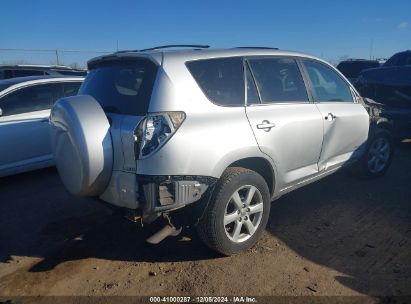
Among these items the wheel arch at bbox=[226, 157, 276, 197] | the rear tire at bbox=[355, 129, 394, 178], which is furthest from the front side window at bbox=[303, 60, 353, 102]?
the wheel arch at bbox=[226, 157, 276, 197]

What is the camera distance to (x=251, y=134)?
3314 mm

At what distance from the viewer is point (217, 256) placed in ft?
11.4

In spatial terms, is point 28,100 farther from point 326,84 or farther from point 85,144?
point 326,84

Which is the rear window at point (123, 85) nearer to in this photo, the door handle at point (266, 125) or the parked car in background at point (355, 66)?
the door handle at point (266, 125)

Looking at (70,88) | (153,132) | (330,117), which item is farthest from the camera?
(70,88)

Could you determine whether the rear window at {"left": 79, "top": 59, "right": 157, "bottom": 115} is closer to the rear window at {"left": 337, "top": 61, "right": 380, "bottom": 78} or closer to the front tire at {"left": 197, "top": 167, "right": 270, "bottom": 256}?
the front tire at {"left": 197, "top": 167, "right": 270, "bottom": 256}

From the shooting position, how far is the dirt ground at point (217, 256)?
3039mm

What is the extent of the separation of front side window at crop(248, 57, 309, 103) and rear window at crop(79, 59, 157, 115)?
3.62ft

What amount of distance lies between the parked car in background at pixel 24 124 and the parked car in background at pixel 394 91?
5.68 metres

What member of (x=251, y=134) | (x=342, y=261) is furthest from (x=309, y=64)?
(x=342, y=261)

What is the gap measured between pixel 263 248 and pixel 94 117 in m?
2.01

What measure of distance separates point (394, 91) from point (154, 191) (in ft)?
19.7

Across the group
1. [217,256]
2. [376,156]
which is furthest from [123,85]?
[376,156]

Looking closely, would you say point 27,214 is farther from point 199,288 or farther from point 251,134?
point 251,134
